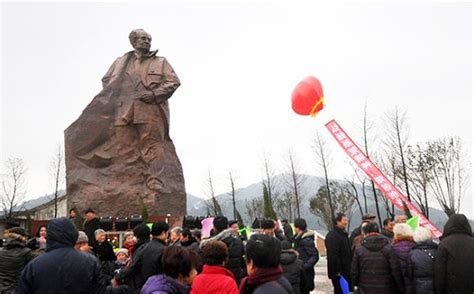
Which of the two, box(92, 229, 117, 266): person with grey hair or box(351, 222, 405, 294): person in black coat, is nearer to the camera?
box(351, 222, 405, 294): person in black coat

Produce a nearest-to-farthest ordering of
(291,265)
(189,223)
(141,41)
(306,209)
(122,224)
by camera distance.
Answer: (291,265) → (189,223) → (122,224) → (141,41) → (306,209)

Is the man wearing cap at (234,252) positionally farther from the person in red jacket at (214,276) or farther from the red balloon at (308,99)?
the red balloon at (308,99)

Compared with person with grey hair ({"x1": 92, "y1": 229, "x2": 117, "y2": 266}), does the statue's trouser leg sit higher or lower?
higher

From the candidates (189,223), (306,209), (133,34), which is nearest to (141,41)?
(133,34)

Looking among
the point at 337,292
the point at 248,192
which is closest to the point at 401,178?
the point at 337,292

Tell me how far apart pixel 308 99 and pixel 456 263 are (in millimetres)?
4942

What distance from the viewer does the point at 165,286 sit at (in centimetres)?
328

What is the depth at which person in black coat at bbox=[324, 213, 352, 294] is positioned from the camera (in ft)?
20.6

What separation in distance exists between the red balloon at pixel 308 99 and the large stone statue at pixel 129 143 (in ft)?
15.4

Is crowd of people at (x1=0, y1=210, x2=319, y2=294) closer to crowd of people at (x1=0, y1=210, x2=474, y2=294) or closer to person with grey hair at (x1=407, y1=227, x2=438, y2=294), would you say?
crowd of people at (x1=0, y1=210, x2=474, y2=294)

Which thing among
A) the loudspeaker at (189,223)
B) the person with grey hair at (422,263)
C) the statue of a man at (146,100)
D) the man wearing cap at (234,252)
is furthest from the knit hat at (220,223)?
the statue of a man at (146,100)

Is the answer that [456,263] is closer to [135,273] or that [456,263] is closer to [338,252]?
[338,252]

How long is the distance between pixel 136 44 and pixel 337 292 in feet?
29.5

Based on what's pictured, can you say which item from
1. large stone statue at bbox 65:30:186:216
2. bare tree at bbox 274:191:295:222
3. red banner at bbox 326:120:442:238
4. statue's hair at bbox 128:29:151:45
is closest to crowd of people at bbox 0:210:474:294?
red banner at bbox 326:120:442:238
